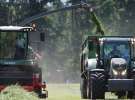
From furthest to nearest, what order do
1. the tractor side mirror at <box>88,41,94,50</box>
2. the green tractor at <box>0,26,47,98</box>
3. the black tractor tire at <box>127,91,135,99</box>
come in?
the tractor side mirror at <box>88,41,94,50</box> → the black tractor tire at <box>127,91,135,99</box> → the green tractor at <box>0,26,47,98</box>

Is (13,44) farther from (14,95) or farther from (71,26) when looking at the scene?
(71,26)

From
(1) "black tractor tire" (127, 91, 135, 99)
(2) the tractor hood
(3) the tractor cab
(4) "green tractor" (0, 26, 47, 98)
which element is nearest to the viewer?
(4) "green tractor" (0, 26, 47, 98)

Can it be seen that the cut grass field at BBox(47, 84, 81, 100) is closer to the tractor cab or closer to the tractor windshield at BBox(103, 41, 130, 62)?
the tractor cab

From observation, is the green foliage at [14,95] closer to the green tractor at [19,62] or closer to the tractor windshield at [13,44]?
the green tractor at [19,62]

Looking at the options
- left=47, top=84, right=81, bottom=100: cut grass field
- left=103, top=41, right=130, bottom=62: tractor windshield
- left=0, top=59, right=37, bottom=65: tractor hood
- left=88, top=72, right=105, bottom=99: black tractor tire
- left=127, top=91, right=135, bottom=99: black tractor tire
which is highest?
left=103, top=41, right=130, bottom=62: tractor windshield

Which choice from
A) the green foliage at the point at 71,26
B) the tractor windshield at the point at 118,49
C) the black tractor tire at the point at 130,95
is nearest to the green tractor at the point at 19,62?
the tractor windshield at the point at 118,49

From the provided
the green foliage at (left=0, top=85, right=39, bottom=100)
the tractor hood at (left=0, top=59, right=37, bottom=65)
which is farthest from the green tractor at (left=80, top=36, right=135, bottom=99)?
the green foliage at (left=0, top=85, right=39, bottom=100)

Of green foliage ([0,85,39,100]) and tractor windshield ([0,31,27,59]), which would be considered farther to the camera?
tractor windshield ([0,31,27,59])

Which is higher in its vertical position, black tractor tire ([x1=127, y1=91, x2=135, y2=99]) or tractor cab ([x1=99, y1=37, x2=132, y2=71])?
tractor cab ([x1=99, y1=37, x2=132, y2=71])

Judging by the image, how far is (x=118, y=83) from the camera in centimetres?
2566

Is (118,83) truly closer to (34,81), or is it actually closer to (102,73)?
(102,73)

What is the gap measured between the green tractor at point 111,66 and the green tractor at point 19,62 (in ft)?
7.26

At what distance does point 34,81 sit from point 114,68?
3.36 m

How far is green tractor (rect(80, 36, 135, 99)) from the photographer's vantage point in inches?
1013
